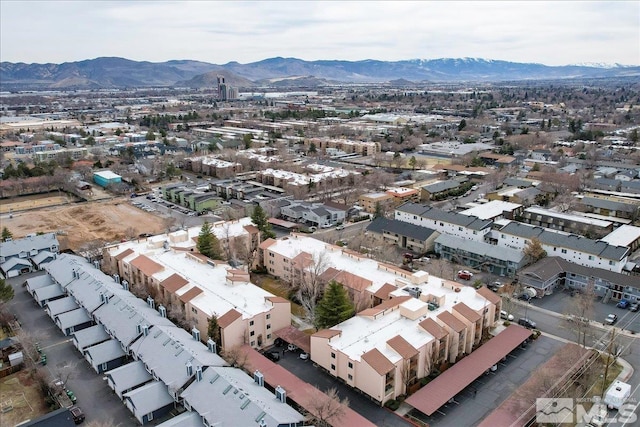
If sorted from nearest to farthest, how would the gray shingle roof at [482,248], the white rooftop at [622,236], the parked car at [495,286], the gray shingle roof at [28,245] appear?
the parked car at [495,286] < the gray shingle roof at [482,248] < the gray shingle roof at [28,245] < the white rooftop at [622,236]

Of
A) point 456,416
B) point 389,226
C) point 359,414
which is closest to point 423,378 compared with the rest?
point 456,416

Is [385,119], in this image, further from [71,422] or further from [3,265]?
[71,422]

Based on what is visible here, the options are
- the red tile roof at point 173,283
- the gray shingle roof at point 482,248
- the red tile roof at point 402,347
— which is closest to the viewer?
the red tile roof at point 402,347

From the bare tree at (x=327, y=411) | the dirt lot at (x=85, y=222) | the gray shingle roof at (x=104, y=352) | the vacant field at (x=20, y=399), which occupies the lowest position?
the vacant field at (x=20, y=399)

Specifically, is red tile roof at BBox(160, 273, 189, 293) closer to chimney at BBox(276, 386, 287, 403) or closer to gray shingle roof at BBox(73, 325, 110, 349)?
gray shingle roof at BBox(73, 325, 110, 349)
